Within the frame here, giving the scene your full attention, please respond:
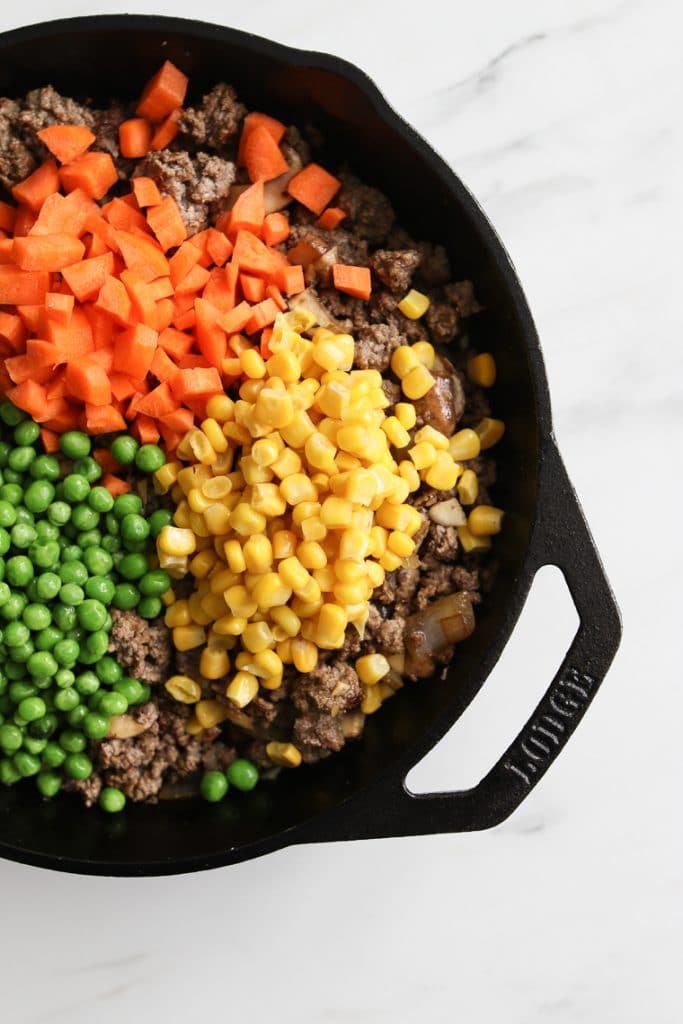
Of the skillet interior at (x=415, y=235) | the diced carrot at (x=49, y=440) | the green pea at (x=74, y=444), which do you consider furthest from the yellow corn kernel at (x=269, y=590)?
the diced carrot at (x=49, y=440)

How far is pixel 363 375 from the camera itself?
2.90 meters

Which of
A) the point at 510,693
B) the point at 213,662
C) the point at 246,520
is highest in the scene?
the point at 246,520

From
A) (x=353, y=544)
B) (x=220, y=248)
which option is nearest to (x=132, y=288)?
(x=220, y=248)

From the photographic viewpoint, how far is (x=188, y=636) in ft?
9.96

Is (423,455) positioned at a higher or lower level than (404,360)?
lower

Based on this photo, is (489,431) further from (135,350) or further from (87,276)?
(87,276)

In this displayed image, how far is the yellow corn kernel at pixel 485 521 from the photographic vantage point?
309 cm

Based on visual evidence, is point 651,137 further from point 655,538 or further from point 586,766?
point 586,766

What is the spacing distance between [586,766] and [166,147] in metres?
2.67

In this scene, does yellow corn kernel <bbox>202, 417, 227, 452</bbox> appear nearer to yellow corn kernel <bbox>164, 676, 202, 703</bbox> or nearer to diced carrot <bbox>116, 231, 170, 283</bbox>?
diced carrot <bbox>116, 231, 170, 283</bbox>

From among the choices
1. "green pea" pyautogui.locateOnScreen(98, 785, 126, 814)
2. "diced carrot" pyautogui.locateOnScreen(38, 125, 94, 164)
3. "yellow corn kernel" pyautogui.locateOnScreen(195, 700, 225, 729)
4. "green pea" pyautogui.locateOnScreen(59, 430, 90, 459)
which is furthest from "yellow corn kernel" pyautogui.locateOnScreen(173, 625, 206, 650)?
"diced carrot" pyautogui.locateOnScreen(38, 125, 94, 164)

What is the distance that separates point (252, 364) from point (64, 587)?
919mm

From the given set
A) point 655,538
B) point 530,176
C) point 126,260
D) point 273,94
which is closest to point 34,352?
point 126,260

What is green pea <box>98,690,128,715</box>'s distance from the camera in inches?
116
